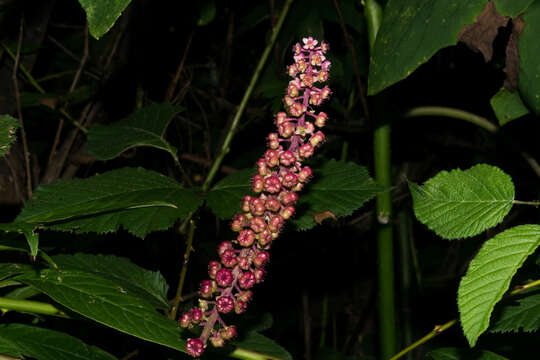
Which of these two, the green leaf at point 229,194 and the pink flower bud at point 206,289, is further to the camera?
the green leaf at point 229,194

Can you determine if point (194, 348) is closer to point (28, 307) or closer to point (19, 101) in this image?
point (28, 307)

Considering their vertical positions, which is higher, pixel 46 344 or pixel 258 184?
pixel 258 184

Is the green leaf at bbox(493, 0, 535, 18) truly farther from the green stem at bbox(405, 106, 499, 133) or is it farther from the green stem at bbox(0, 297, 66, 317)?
the green stem at bbox(0, 297, 66, 317)

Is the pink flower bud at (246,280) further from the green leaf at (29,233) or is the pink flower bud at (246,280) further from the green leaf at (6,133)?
the green leaf at (6,133)

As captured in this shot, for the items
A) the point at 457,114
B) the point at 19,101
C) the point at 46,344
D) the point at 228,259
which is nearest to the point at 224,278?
the point at 228,259

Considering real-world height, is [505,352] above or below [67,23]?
below

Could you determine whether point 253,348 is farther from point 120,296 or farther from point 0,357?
point 0,357

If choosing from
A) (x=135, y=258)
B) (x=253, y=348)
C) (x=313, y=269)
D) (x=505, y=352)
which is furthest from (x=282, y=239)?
(x=253, y=348)

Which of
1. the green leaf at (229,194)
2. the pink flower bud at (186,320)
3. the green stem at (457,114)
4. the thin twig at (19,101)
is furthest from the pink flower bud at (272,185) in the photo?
the thin twig at (19,101)
